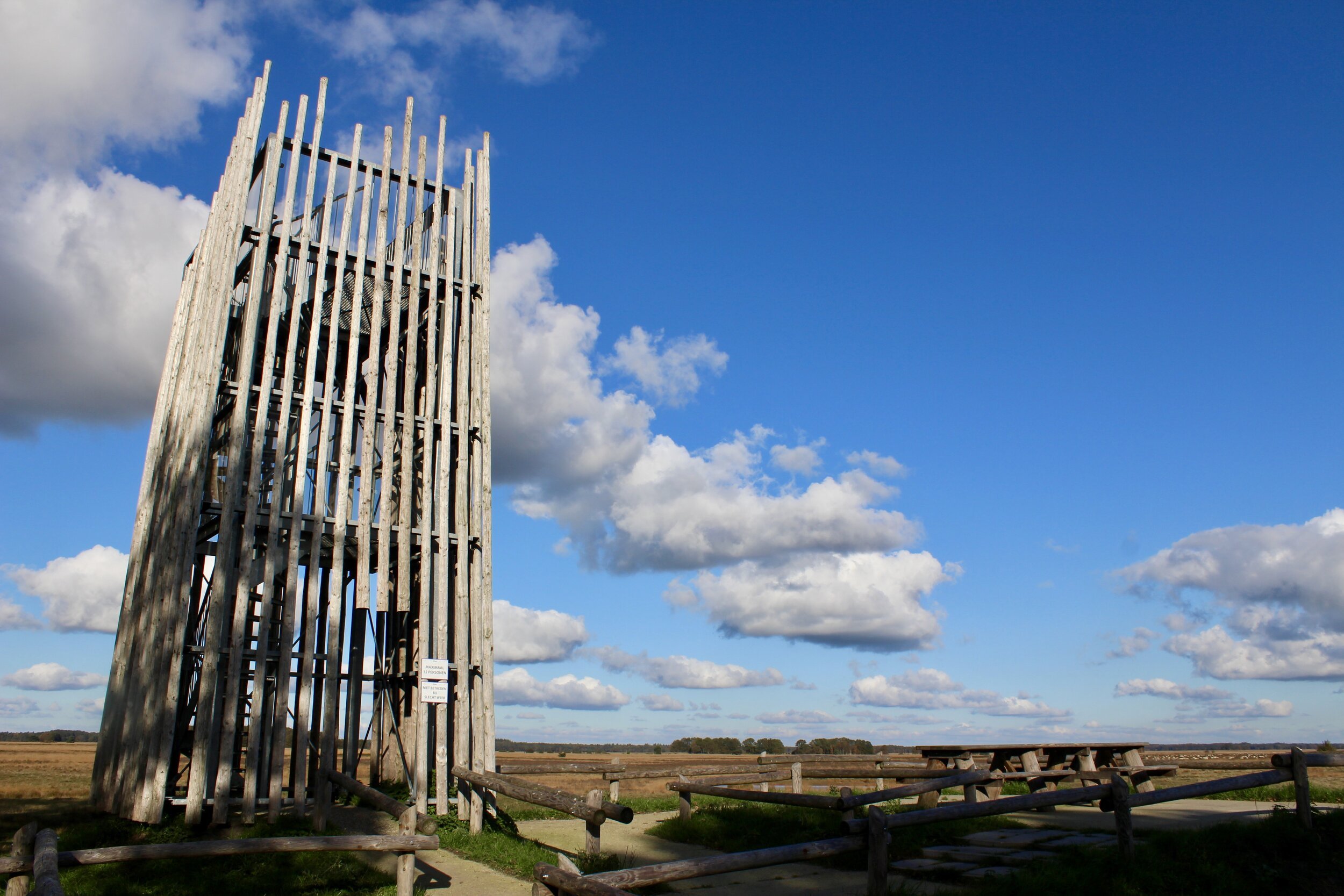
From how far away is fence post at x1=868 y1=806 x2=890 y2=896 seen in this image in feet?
21.2

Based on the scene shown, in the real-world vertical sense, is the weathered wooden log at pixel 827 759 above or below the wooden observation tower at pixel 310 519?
below

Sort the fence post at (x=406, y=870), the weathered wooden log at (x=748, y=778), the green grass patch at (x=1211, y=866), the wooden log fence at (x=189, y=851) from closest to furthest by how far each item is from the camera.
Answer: the wooden log fence at (x=189, y=851)
the green grass patch at (x=1211, y=866)
the fence post at (x=406, y=870)
the weathered wooden log at (x=748, y=778)

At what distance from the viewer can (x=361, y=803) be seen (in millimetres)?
14094

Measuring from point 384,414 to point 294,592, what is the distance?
10.3 feet

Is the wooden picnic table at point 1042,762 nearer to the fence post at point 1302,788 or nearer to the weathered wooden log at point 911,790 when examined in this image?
the weathered wooden log at point 911,790

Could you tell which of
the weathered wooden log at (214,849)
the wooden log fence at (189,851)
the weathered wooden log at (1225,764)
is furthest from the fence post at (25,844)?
the weathered wooden log at (1225,764)

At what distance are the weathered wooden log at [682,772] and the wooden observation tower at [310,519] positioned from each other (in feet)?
6.67

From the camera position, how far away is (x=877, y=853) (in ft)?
21.5

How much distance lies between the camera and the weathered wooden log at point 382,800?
7988 millimetres

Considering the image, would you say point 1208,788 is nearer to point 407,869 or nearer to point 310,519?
point 407,869

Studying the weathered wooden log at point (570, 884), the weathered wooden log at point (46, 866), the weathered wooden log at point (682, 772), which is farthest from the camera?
the weathered wooden log at point (682, 772)

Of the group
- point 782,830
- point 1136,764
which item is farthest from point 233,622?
point 1136,764

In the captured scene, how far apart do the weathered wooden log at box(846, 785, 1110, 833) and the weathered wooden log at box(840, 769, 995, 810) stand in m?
0.82

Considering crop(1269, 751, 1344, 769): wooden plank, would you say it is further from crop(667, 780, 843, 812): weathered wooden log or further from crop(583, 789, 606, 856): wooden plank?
crop(583, 789, 606, 856): wooden plank
